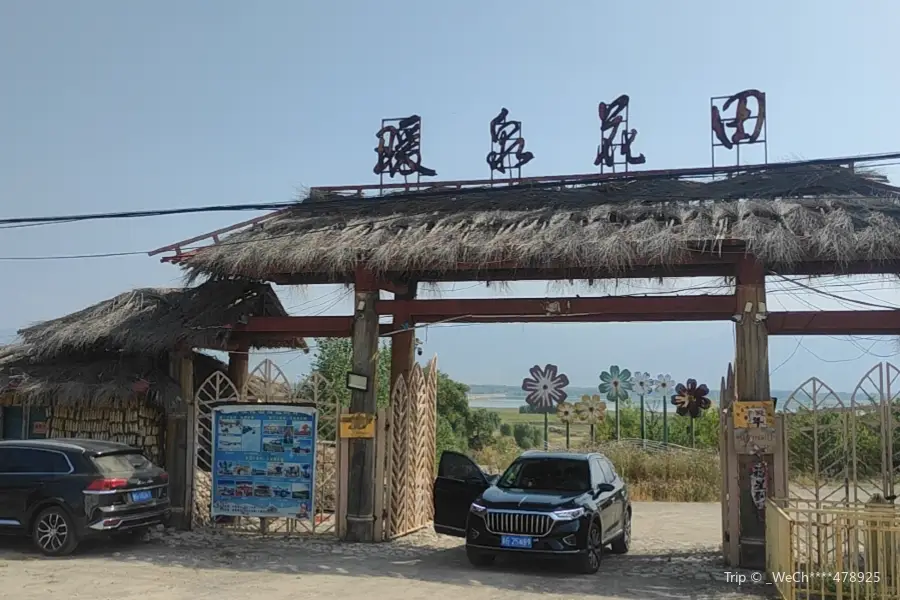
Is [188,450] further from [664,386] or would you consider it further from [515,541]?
[664,386]

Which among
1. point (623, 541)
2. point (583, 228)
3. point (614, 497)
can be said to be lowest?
point (623, 541)

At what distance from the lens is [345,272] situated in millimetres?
12578

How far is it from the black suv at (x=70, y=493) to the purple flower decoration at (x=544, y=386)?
40.7 ft

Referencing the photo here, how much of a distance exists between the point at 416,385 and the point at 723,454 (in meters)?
5.06

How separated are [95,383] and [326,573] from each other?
540 centimetres

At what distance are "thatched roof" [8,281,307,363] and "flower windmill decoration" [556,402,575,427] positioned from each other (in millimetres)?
9674

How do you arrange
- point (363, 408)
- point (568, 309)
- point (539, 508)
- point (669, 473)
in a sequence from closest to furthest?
point (539, 508) → point (568, 309) → point (363, 408) → point (669, 473)

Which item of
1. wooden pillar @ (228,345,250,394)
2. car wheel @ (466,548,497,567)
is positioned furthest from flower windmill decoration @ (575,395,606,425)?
car wheel @ (466,548,497,567)

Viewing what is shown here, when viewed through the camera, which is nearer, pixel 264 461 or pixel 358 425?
pixel 358 425

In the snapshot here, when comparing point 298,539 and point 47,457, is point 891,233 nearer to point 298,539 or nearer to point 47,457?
point 298,539

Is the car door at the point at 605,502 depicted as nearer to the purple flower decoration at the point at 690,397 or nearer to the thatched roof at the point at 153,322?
the thatched roof at the point at 153,322

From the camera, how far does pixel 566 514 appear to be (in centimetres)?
1020

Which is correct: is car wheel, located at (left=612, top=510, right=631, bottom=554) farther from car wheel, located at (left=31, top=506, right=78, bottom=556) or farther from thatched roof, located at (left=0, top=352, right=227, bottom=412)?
car wheel, located at (left=31, top=506, right=78, bottom=556)

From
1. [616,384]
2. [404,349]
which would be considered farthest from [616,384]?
[404,349]
